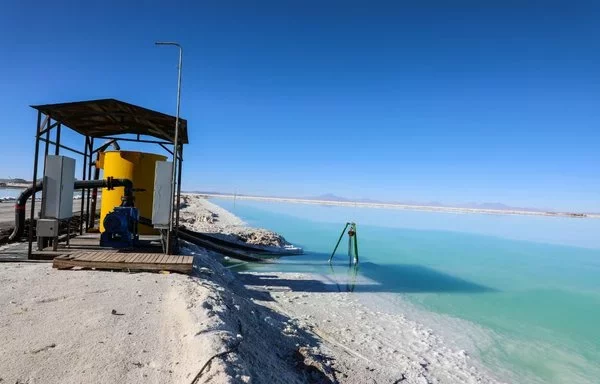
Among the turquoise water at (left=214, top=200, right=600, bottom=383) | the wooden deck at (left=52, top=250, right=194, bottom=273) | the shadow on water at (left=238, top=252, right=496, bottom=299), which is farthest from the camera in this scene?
the shadow on water at (left=238, top=252, right=496, bottom=299)

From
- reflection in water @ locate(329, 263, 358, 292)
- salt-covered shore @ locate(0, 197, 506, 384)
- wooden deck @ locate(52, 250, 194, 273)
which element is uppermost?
wooden deck @ locate(52, 250, 194, 273)

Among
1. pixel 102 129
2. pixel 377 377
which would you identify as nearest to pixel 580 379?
pixel 377 377

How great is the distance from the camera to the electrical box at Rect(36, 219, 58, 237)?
8.83 metres

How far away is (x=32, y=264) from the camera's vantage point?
323 inches

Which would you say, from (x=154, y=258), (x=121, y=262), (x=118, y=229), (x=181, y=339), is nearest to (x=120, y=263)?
(x=121, y=262)

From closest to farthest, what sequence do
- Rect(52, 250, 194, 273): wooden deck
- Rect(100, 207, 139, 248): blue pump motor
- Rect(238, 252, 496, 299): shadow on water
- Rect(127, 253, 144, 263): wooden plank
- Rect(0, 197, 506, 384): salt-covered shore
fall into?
1. Rect(0, 197, 506, 384): salt-covered shore
2. Rect(52, 250, 194, 273): wooden deck
3. Rect(127, 253, 144, 263): wooden plank
4. Rect(100, 207, 139, 248): blue pump motor
5. Rect(238, 252, 496, 299): shadow on water

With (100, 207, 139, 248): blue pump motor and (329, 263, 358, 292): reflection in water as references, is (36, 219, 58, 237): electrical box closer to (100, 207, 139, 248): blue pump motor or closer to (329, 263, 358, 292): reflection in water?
(100, 207, 139, 248): blue pump motor

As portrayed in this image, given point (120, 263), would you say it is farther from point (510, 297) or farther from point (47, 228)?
point (510, 297)

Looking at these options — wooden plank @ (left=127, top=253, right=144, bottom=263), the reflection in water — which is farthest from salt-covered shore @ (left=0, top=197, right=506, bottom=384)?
the reflection in water

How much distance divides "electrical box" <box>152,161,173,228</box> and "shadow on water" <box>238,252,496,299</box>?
4291 mm

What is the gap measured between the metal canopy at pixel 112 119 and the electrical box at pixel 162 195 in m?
1.41

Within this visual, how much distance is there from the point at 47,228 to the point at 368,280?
10.7 m

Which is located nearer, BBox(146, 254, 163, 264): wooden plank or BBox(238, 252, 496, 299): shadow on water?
BBox(146, 254, 163, 264): wooden plank

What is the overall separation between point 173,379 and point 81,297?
2.84 meters
